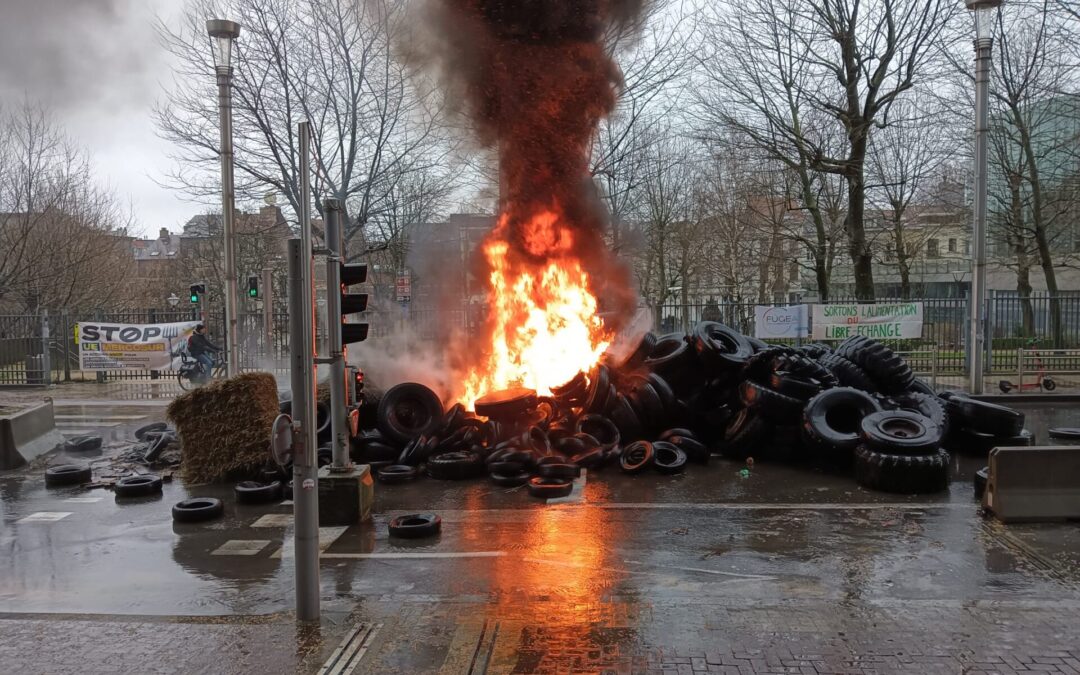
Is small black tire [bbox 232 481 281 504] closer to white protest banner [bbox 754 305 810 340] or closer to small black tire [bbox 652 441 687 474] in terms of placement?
small black tire [bbox 652 441 687 474]

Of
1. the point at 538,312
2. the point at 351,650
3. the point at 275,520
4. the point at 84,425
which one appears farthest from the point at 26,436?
the point at 351,650

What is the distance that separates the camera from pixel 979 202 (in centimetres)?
1505

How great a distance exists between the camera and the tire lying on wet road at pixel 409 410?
10516 mm

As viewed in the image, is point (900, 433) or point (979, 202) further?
point (979, 202)

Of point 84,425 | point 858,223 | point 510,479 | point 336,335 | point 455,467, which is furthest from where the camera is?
point 858,223

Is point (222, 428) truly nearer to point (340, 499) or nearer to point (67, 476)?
point (67, 476)

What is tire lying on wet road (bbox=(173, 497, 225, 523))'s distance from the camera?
755cm

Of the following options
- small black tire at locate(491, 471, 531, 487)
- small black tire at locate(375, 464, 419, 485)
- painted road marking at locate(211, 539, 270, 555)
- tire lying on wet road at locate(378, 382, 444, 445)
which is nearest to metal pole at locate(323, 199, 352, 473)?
painted road marking at locate(211, 539, 270, 555)

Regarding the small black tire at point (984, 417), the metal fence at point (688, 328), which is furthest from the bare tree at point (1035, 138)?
the small black tire at point (984, 417)

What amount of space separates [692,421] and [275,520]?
20.1 feet

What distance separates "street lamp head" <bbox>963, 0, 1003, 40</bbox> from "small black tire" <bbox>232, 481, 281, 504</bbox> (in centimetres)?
1495

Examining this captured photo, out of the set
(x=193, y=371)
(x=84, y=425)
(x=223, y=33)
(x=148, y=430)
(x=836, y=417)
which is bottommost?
(x=84, y=425)

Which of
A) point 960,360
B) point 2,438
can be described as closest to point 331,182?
point 2,438

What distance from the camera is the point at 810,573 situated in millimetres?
5707
